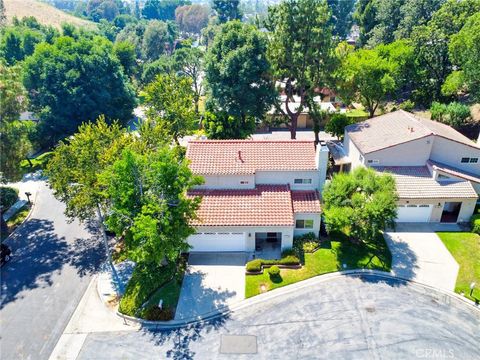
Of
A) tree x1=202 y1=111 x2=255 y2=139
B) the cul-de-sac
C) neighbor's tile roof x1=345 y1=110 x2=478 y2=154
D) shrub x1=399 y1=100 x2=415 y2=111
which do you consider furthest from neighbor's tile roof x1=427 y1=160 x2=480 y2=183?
shrub x1=399 y1=100 x2=415 y2=111

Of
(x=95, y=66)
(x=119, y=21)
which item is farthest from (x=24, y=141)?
(x=119, y=21)

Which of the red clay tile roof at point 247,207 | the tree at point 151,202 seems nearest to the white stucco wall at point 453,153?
the red clay tile roof at point 247,207

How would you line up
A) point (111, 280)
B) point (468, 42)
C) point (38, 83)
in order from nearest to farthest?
point (111, 280) < point (468, 42) < point (38, 83)

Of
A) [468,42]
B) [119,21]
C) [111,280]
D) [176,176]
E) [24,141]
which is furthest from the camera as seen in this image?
[119,21]

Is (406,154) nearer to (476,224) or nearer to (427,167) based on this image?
(427,167)

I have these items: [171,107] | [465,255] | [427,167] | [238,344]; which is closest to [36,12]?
[171,107]

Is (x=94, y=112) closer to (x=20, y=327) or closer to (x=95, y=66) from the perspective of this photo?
(x=95, y=66)
